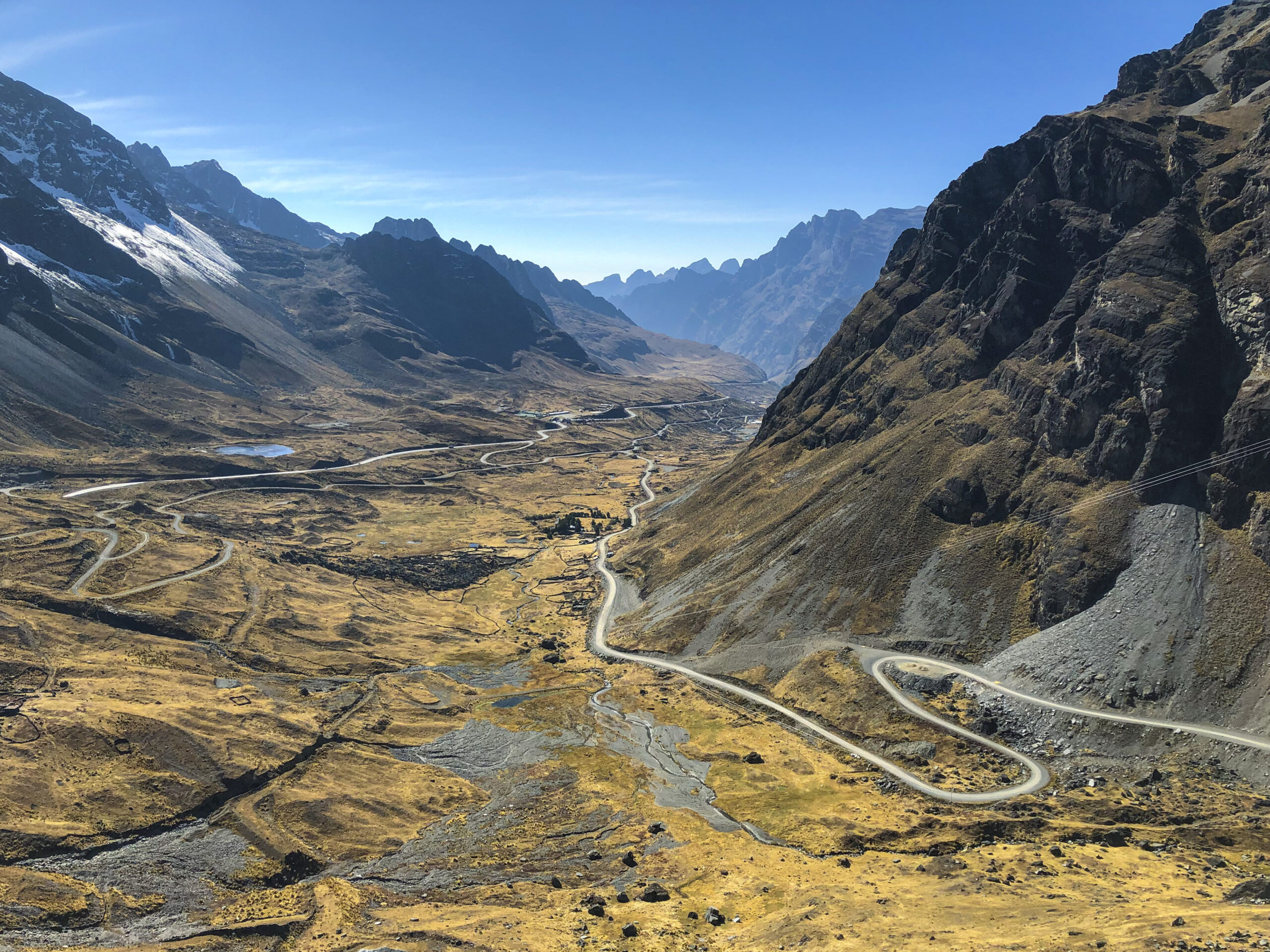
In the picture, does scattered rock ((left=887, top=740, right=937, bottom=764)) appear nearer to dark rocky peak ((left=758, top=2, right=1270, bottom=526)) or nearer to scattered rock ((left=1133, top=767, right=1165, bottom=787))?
scattered rock ((left=1133, top=767, right=1165, bottom=787))

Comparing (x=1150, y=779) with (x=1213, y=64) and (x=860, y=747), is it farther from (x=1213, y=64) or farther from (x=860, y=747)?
(x=1213, y=64)

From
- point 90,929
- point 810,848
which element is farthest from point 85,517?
point 810,848

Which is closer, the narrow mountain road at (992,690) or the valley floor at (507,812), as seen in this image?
the valley floor at (507,812)

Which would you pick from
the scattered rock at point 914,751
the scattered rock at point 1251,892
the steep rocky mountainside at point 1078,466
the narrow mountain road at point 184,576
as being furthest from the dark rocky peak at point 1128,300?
the narrow mountain road at point 184,576

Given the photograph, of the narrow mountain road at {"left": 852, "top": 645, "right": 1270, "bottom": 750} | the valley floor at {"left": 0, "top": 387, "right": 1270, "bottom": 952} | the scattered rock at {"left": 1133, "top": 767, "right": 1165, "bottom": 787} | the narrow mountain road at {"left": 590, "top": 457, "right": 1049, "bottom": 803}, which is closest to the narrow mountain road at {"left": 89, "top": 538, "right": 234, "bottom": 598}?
the valley floor at {"left": 0, "top": 387, "right": 1270, "bottom": 952}

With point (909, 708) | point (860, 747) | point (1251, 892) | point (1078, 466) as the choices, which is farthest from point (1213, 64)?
point (1251, 892)

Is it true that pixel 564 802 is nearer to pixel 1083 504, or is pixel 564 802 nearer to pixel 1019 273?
pixel 1083 504

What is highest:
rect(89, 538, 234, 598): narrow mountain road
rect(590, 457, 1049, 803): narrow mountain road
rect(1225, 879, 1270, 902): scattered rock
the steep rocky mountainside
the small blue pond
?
the steep rocky mountainside

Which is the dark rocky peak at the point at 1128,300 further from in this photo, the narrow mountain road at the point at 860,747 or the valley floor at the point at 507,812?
the valley floor at the point at 507,812
